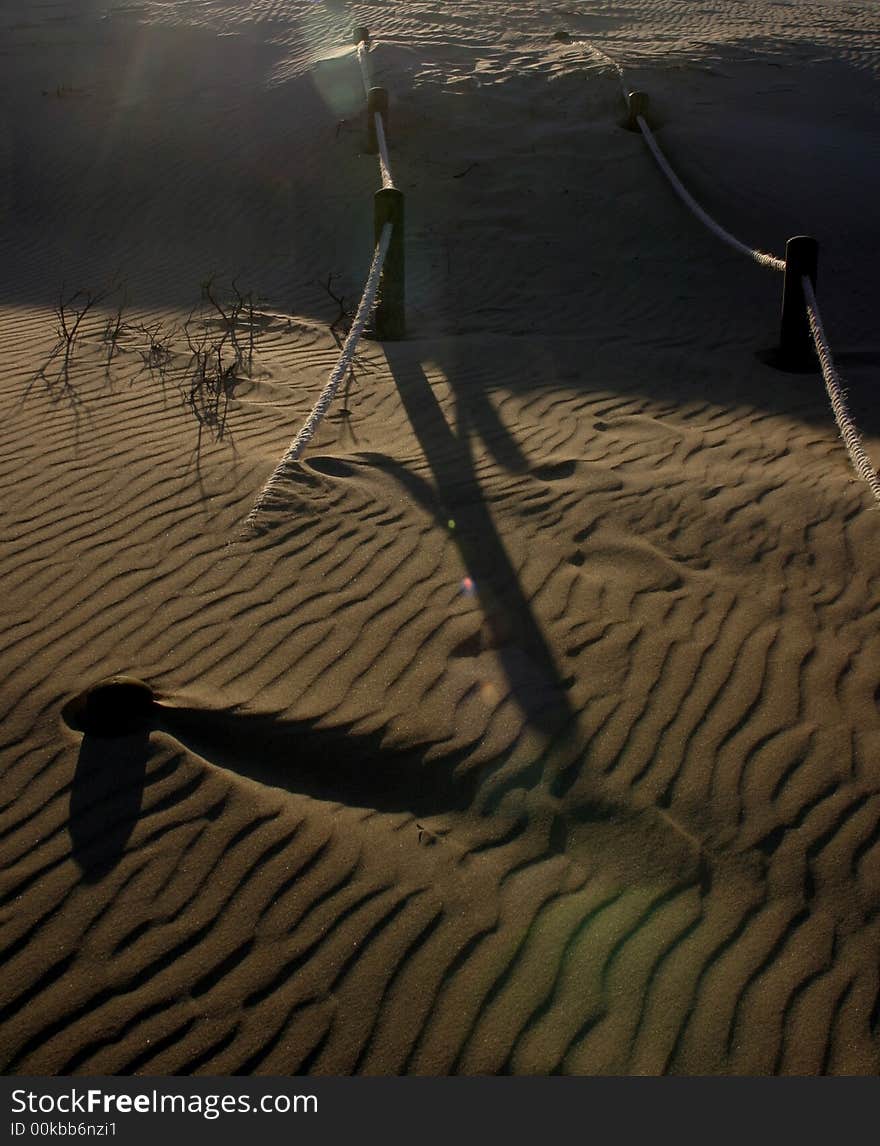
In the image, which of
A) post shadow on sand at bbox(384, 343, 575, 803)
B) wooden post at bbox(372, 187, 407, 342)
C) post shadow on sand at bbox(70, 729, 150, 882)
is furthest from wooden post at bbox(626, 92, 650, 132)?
post shadow on sand at bbox(70, 729, 150, 882)

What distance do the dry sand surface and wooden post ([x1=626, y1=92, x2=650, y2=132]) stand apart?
12.1 ft

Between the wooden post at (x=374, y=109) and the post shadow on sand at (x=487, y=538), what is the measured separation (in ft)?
18.9

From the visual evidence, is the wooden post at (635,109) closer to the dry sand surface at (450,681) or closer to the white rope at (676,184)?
the white rope at (676,184)

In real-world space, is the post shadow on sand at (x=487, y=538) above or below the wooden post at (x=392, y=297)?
below

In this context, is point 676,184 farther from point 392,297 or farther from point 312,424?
point 312,424

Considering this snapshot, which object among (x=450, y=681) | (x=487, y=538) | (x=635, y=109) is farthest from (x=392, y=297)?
(x=635, y=109)

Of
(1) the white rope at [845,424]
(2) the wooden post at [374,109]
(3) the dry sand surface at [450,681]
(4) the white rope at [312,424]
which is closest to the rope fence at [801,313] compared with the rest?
(1) the white rope at [845,424]

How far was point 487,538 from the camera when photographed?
484cm

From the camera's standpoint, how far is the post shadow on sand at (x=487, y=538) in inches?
150

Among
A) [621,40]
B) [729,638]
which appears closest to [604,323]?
[729,638]

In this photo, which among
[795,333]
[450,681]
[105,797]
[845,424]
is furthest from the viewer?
[795,333]

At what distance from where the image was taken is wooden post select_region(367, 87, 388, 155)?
11.6 m

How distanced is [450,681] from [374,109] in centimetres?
966

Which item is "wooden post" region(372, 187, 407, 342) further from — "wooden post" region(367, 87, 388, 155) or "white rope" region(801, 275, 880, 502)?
"wooden post" region(367, 87, 388, 155)
